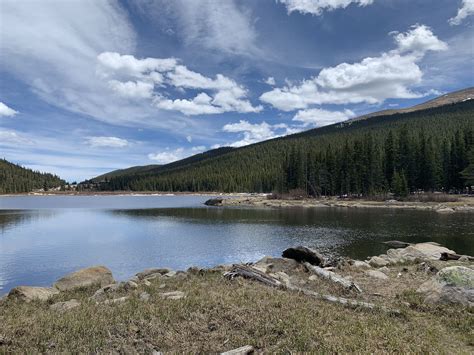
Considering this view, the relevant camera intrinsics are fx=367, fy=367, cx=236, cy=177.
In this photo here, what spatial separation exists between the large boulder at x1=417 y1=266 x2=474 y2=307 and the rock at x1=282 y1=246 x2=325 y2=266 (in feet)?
27.1

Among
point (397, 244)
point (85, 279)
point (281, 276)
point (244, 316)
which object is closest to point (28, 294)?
point (85, 279)

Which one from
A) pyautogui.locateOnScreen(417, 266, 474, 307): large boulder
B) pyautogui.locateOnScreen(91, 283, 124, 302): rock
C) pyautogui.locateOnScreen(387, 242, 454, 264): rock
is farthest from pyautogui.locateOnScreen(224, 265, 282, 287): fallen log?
pyautogui.locateOnScreen(387, 242, 454, 264): rock

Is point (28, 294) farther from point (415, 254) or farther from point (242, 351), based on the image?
point (415, 254)

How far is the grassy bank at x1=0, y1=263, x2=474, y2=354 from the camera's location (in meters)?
8.69

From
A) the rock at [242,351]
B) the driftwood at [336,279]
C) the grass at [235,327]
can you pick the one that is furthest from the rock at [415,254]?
the rock at [242,351]

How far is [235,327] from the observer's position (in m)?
9.98

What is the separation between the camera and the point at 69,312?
37.4ft

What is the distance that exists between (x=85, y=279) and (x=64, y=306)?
589 centimetres

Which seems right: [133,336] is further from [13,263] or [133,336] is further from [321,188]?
[321,188]

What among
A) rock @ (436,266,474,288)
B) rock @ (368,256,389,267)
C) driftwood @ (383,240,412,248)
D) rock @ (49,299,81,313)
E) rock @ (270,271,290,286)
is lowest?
driftwood @ (383,240,412,248)

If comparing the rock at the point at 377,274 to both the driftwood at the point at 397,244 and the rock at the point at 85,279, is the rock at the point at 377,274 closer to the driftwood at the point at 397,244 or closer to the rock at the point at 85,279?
the rock at the point at 85,279

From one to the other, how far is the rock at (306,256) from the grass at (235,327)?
28.0 feet

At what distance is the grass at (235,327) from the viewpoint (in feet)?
28.4

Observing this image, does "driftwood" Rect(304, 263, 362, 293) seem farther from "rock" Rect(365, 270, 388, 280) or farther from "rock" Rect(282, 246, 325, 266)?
"rock" Rect(365, 270, 388, 280)
